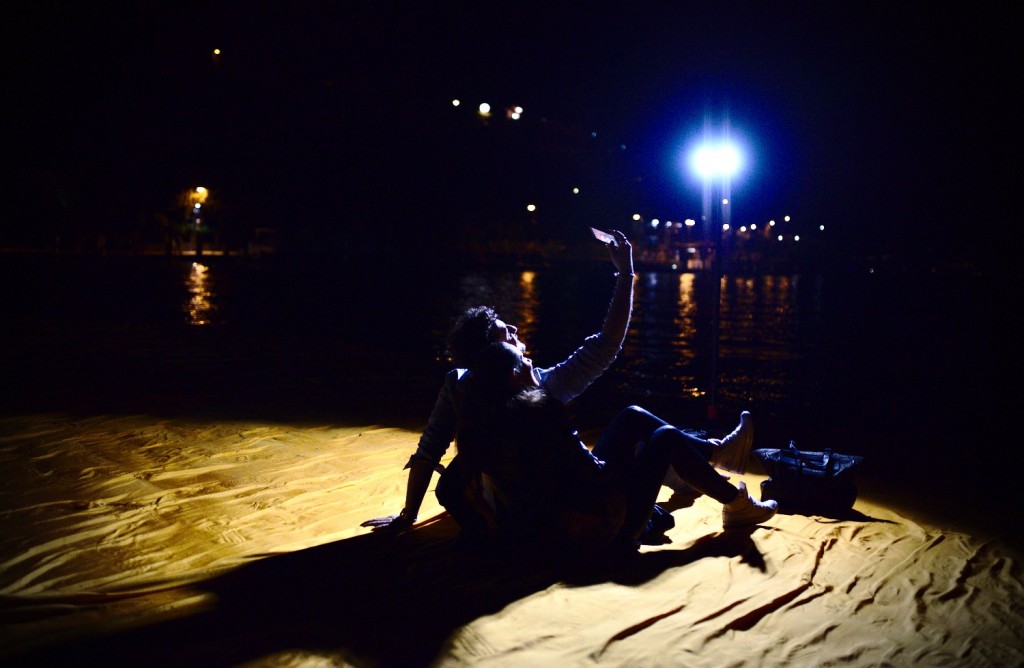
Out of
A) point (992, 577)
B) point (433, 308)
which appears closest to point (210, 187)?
point (433, 308)

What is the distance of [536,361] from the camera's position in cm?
1382

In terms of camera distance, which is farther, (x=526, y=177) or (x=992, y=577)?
(x=526, y=177)

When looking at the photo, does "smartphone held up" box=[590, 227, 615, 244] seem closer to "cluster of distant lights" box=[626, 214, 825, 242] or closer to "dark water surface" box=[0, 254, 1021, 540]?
"dark water surface" box=[0, 254, 1021, 540]

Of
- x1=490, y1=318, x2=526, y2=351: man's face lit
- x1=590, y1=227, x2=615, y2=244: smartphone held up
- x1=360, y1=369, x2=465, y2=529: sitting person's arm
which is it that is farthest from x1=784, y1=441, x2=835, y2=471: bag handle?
x1=360, y1=369, x2=465, y2=529: sitting person's arm

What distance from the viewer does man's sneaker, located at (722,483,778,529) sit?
13.4ft

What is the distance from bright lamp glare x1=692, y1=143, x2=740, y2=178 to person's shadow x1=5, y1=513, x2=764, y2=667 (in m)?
4.31

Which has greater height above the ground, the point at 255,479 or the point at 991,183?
the point at 991,183

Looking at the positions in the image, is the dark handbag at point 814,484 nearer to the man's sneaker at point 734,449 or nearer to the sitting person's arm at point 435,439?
the man's sneaker at point 734,449

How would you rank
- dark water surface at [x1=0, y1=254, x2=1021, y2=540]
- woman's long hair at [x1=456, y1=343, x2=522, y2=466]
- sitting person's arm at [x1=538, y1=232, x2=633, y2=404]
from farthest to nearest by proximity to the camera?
dark water surface at [x1=0, y1=254, x2=1021, y2=540], sitting person's arm at [x1=538, y1=232, x2=633, y2=404], woman's long hair at [x1=456, y1=343, x2=522, y2=466]

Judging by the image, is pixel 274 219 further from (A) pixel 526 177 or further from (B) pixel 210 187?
(A) pixel 526 177

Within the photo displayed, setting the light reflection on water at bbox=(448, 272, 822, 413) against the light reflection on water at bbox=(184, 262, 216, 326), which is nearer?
the light reflection on water at bbox=(448, 272, 822, 413)

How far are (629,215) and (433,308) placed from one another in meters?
62.7

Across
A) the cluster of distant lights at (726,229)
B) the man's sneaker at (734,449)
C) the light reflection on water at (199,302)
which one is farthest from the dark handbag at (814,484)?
the cluster of distant lights at (726,229)

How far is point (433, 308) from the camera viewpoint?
2388cm
